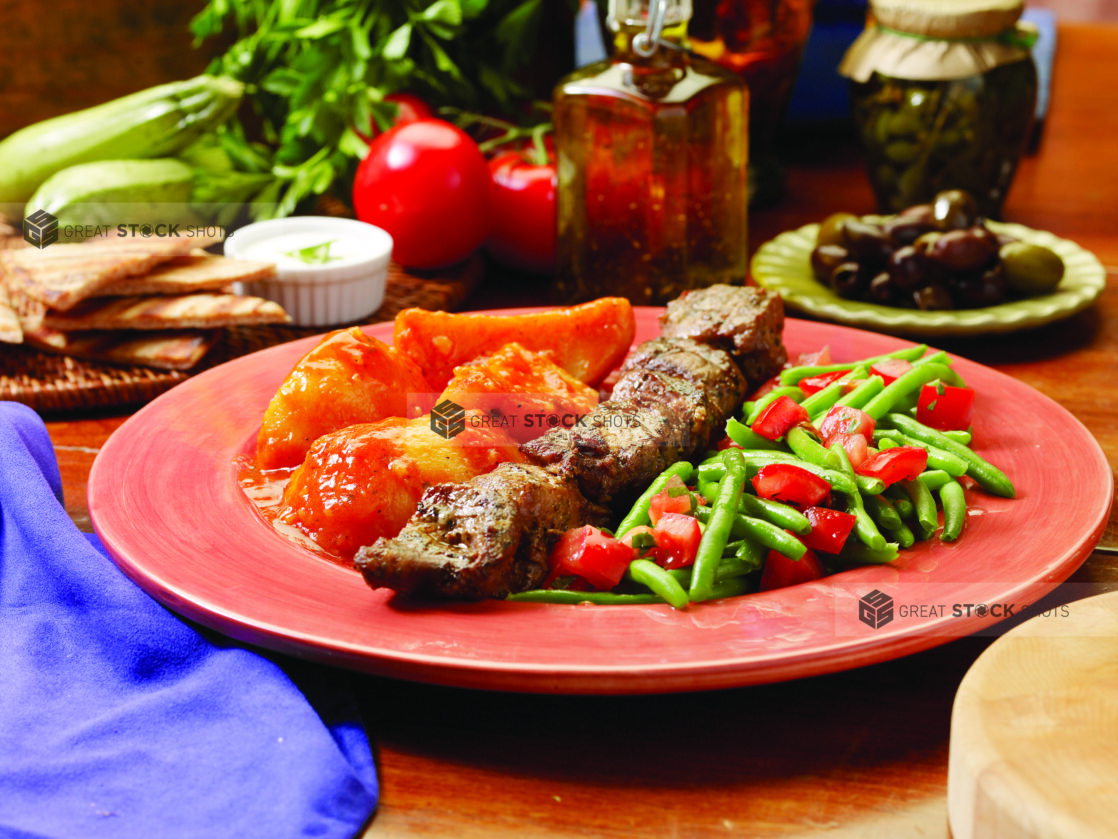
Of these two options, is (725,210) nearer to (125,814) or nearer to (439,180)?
(439,180)

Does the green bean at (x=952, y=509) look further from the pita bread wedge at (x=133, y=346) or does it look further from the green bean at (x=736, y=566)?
the pita bread wedge at (x=133, y=346)

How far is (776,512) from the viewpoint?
6.26ft

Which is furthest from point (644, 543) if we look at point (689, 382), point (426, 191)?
point (426, 191)

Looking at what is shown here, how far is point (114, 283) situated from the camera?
304 centimetres

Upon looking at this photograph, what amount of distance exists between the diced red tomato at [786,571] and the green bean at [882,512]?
6.8 inches

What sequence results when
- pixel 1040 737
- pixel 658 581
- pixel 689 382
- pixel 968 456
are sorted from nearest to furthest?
1. pixel 1040 737
2. pixel 658 581
3. pixel 968 456
4. pixel 689 382

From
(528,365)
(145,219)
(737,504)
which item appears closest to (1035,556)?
(737,504)

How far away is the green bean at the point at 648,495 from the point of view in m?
2.04

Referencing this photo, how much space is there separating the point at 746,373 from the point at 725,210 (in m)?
0.94

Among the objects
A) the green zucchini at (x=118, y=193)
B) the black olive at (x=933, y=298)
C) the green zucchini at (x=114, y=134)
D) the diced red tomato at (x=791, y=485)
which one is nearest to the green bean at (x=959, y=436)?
the diced red tomato at (x=791, y=485)

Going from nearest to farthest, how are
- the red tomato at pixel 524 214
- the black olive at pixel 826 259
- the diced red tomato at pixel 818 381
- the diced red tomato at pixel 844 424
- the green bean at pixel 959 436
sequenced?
the diced red tomato at pixel 844 424 → the green bean at pixel 959 436 → the diced red tomato at pixel 818 381 → the black olive at pixel 826 259 → the red tomato at pixel 524 214

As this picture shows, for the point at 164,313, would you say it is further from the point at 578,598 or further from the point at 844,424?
the point at 844,424

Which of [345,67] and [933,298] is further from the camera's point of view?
[345,67]

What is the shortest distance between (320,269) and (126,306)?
57 centimetres
